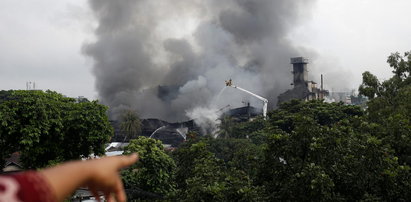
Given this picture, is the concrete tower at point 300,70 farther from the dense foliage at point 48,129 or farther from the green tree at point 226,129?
the dense foliage at point 48,129

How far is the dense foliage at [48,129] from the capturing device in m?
26.4

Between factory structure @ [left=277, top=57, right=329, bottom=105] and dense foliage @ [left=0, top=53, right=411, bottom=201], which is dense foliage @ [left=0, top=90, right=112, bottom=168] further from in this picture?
factory structure @ [left=277, top=57, right=329, bottom=105]

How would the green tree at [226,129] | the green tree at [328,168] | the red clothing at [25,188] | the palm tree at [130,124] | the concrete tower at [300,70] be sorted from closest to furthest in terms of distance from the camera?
the red clothing at [25,188] < the green tree at [328,168] < the green tree at [226,129] < the palm tree at [130,124] < the concrete tower at [300,70]

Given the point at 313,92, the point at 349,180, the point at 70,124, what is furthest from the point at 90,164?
the point at 313,92

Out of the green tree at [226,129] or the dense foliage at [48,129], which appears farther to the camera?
the green tree at [226,129]

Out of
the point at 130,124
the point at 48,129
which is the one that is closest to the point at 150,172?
the point at 48,129

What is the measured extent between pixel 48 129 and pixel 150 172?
20.9 feet

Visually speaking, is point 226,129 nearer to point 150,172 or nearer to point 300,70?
point 300,70

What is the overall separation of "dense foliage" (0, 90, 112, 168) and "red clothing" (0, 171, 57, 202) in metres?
25.3

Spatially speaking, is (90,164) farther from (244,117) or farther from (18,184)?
(244,117)

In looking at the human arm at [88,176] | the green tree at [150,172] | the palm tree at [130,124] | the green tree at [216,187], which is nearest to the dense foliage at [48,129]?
the green tree at [150,172]

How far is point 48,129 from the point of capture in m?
27.0

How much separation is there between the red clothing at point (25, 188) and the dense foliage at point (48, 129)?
25.3 m

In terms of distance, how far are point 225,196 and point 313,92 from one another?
272 feet
